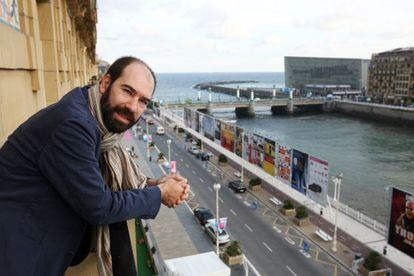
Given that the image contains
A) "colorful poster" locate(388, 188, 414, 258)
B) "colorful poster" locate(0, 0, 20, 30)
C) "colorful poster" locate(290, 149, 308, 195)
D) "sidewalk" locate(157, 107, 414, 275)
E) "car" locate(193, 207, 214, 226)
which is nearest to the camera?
"colorful poster" locate(0, 0, 20, 30)

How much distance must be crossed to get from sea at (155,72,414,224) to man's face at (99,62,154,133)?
22.7 m

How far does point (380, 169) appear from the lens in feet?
161

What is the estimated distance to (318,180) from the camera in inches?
1087

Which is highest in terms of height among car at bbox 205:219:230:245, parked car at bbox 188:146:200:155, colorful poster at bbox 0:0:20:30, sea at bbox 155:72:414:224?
colorful poster at bbox 0:0:20:30

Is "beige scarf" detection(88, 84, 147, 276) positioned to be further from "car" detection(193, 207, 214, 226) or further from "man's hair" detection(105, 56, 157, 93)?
"car" detection(193, 207, 214, 226)

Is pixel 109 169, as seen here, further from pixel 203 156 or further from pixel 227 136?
pixel 203 156

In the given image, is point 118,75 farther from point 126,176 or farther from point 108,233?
point 108,233

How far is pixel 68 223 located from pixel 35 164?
51 centimetres

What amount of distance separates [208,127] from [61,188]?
169 feet

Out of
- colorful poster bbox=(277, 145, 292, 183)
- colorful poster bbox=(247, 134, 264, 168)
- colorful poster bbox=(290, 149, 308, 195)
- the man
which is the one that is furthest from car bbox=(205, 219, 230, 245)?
the man

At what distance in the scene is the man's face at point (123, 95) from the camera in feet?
9.89

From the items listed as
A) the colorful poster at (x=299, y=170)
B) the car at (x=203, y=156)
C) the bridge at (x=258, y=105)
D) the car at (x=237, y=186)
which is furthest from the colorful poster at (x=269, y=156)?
the bridge at (x=258, y=105)

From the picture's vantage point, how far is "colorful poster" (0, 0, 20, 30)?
17.0ft

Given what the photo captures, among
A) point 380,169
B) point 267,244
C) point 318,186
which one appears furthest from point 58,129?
point 380,169
